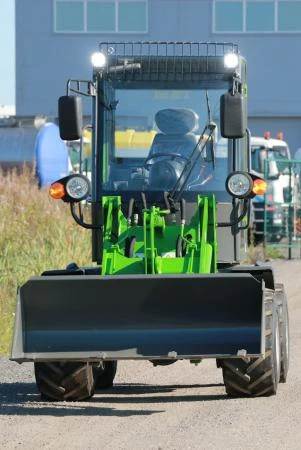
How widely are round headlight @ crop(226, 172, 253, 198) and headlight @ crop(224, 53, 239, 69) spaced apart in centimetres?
101

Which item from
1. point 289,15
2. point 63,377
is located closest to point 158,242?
point 63,377

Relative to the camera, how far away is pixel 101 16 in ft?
139

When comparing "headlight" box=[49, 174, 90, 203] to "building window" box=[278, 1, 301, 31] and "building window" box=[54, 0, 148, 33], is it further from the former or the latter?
"building window" box=[278, 1, 301, 31]

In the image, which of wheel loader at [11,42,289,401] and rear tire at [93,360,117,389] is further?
rear tire at [93,360,117,389]

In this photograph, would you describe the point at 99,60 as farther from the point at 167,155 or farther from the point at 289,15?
the point at 289,15

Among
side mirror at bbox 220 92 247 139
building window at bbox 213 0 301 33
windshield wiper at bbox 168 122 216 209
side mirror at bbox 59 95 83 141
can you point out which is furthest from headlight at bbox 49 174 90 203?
building window at bbox 213 0 301 33

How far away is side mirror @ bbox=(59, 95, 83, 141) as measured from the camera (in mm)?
9852

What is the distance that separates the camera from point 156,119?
10.7 metres

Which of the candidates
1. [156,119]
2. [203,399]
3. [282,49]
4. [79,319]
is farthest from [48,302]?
[282,49]

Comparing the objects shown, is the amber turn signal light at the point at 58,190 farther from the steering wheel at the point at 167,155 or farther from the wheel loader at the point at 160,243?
the steering wheel at the point at 167,155

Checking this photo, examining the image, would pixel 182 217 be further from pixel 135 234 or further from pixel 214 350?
pixel 214 350

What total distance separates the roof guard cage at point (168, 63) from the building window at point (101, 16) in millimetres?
31424

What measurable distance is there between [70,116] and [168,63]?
1121 mm

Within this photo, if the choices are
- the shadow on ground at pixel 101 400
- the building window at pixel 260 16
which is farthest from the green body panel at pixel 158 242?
the building window at pixel 260 16
